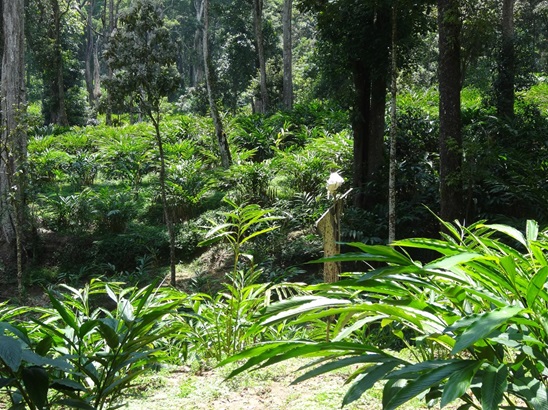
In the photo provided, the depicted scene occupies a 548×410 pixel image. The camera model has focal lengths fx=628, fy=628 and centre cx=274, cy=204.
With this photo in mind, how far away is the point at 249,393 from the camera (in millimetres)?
3479

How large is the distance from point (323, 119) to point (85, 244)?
24.8ft

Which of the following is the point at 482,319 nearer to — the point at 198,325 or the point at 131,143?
the point at 198,325

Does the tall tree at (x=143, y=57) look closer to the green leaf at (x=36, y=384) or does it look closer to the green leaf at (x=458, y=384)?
the green leaf at (x=36, y=384)

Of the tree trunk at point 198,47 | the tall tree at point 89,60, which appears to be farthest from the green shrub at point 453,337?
the tree trunk at point 198,47

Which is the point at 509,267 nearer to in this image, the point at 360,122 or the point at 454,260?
the point at 454,260

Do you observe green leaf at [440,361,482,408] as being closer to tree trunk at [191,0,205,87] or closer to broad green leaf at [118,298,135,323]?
broad green leaf at [118,298,135,323]

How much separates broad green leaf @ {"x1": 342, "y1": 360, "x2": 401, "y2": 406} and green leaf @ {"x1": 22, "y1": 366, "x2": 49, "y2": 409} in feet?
3.32

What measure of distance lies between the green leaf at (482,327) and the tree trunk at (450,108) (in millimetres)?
7370

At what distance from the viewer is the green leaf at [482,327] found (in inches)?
58.2

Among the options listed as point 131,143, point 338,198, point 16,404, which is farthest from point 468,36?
point 131,143

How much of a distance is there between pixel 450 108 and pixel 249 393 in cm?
662

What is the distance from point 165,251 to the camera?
42.8ft

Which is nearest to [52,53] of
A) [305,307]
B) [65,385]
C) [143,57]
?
[143,57]

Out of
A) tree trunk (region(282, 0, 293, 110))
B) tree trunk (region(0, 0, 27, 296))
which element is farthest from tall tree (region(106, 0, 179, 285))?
tree trunk (region(282, 0, 293, 110))
